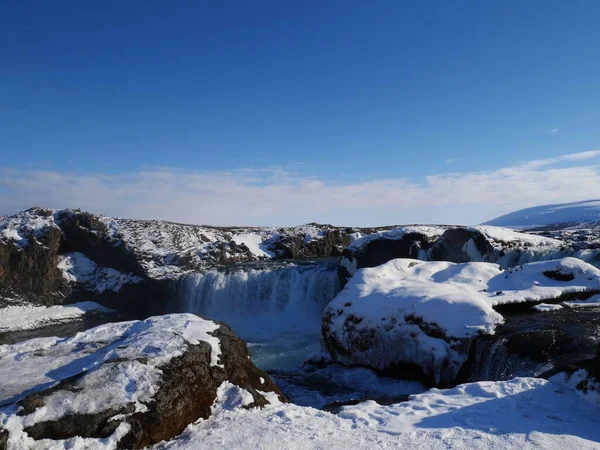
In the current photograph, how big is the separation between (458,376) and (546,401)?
4988 millimetres

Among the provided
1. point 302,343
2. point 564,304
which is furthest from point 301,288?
point 564,304

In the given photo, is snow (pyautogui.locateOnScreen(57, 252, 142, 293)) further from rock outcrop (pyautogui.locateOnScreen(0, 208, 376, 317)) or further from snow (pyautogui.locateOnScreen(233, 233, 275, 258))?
snow (pyautogui.locateOnScreen(233, 233, 275, 258))

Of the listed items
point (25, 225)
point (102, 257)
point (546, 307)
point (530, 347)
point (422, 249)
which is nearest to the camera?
point (530, 347)

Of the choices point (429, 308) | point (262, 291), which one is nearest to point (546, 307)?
point (429, 308)

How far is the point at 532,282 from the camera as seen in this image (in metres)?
16.0

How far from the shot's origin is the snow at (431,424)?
230 inches

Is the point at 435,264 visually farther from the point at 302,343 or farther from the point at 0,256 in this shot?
the point at 0,256

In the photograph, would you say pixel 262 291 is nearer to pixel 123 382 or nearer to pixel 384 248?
pixel 384 248

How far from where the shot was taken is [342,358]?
51.1ft

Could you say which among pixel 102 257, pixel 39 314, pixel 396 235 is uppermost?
pixel 396 235

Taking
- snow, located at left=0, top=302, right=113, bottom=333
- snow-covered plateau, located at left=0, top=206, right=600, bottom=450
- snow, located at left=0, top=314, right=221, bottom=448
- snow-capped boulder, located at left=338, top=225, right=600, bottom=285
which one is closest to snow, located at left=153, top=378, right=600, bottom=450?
snow-covered plateau, located at left=0, top=206, right=600, bottom=450

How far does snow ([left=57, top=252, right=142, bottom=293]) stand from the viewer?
3603cm

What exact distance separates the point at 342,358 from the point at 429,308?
4172 mm

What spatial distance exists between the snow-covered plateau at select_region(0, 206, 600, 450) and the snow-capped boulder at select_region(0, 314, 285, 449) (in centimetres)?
3
